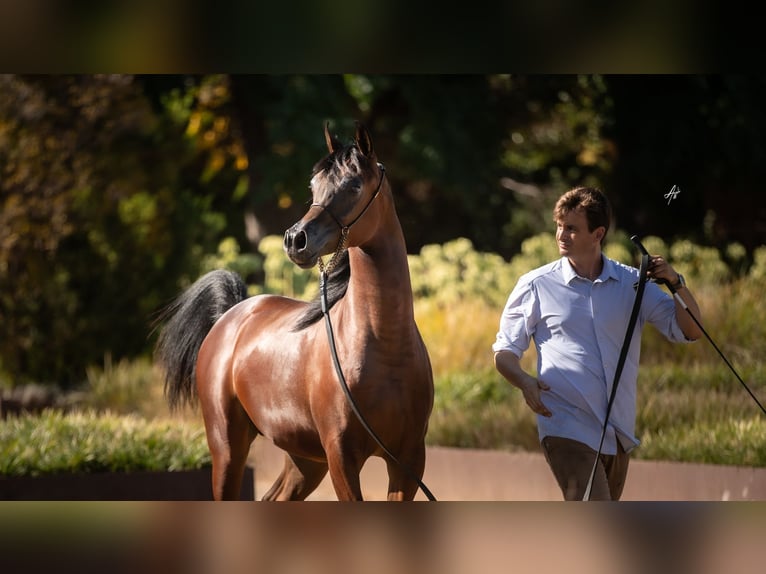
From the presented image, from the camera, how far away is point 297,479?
5324 millimetres

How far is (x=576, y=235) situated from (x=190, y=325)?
2.43m

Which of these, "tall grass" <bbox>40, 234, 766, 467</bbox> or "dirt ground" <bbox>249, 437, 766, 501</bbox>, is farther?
"tall grass" <bbox>40, 234, 766, 467</bbox>

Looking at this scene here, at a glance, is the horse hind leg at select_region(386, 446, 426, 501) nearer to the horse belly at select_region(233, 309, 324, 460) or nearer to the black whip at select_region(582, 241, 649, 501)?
the horse belly at select_region(233, 309, 324, 460)

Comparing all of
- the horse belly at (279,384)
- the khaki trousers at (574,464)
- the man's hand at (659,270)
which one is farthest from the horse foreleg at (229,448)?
the man's hand at (659,270)

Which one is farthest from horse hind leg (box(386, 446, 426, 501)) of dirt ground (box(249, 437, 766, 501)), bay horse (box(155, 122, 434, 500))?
dirt ground (box(249, 437, 766, 501))

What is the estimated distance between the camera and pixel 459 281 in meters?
11.3

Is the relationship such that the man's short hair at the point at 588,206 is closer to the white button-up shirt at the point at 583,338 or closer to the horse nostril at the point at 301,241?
the white button-up shirt at the point at 583,338

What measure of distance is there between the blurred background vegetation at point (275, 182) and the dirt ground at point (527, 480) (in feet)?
7.32

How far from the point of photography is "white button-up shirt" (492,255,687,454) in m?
4.21

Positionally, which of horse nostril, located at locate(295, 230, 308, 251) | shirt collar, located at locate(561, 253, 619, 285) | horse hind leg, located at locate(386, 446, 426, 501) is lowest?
horse hind leg, located at locate(386, 446, 426, 501)

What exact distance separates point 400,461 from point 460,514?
1.25 meters

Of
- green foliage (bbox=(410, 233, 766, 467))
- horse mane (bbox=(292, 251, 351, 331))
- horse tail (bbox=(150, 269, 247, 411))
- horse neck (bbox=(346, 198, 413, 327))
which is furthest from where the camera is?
green foliage (bbox=(410, 233, 766, 467))

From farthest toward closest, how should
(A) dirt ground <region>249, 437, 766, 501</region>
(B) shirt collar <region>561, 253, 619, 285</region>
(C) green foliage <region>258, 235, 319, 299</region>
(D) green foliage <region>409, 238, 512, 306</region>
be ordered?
1. (C) green foliage <region>258, 235, 319, 299</region>
2. (D) green foliage <region>409, 238, 512, 306</region>
3. (A) dirt ground <region>249, 437, 766, 501</region>
4. (B) shirt collar <region>561, 253, 619, 285</region>

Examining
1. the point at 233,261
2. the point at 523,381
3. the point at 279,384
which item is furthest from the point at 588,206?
the point at 233,261
